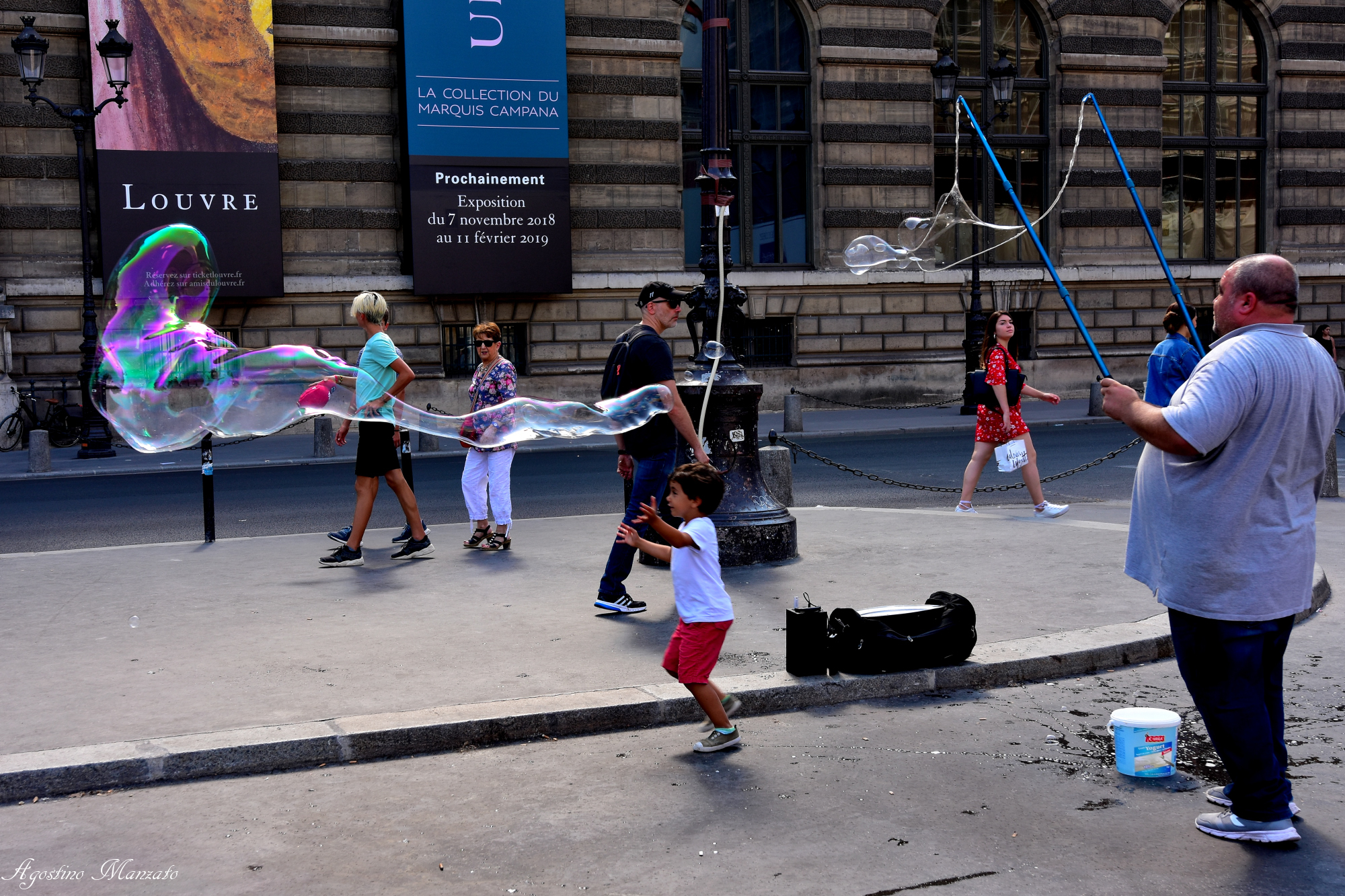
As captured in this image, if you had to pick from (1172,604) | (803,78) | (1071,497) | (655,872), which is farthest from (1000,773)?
(803,78)

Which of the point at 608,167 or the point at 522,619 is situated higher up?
the point at 608,167

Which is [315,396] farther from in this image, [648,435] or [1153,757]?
Result: [1153,757]

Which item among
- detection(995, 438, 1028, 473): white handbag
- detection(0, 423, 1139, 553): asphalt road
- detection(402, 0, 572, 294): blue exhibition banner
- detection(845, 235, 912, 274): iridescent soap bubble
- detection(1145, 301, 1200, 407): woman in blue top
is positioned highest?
detection(402, 0, 572, 294): blue exhibition banner

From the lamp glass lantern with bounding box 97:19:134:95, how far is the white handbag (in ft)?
45.9

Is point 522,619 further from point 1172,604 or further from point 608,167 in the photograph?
point 608,167

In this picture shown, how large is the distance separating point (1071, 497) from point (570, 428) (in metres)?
7.21

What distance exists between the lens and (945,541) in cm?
954

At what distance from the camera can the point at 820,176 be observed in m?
Answer: 25.8

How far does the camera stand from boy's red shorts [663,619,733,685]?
203 inches

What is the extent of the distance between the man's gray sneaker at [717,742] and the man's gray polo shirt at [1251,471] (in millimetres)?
1838

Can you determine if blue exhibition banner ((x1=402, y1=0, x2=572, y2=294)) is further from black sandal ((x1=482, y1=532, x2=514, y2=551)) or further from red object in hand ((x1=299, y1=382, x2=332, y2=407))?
red object in hand ((x1=299, y1=382, x2=332, y2=407))

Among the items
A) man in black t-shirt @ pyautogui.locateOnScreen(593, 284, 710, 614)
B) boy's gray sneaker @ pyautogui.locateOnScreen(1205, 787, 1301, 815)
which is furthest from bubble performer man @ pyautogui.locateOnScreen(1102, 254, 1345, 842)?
man in black t-shirt @ pyautogui.locateOnScreen(593, 284, 710, 614)

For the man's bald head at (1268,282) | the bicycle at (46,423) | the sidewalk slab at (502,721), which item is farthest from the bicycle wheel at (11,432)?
the man's bald head at (1268,282)

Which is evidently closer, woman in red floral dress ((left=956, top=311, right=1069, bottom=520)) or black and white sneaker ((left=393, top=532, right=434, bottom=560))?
black and white sneaker ((left=393, top=532, right=434, bottom=560))
